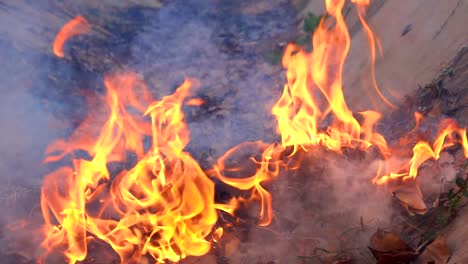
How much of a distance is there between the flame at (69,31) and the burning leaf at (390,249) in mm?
5461

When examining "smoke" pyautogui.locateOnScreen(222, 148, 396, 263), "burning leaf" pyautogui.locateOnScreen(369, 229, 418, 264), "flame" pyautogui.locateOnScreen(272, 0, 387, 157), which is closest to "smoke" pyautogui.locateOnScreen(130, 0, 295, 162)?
"flame" pyautogui.locateOnScreen(272, 0, 387, 157)

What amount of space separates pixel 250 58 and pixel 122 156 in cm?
277

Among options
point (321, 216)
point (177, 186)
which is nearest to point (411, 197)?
point (321, 216)

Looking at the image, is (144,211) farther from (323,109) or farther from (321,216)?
(323,109)

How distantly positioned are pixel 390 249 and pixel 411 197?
18.0 inches

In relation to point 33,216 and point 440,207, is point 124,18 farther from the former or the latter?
point 440,207

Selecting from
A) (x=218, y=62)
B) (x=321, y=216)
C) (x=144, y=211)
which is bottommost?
(x=218, y=62)

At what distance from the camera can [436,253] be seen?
8.49ft

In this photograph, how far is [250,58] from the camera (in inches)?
283

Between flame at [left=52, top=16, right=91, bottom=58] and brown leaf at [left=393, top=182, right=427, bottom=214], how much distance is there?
5.34 meters

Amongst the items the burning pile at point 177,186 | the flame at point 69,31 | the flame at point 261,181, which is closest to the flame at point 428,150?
the burning pile at point 177,186

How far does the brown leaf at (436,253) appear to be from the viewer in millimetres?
2555

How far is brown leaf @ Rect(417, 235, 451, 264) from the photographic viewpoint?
8.38 feet

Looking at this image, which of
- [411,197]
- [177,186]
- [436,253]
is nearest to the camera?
[436,253]
